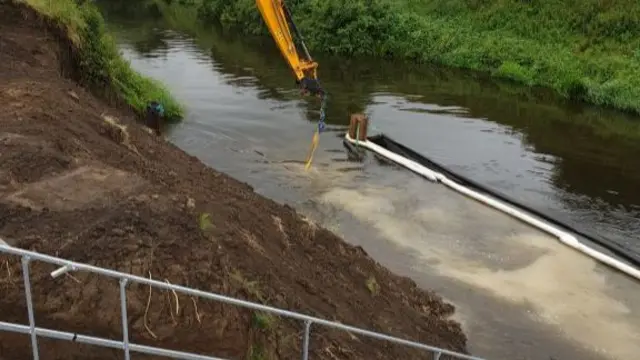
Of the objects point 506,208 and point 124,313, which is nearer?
point 124,313

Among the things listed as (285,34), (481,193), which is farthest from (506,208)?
(285,34)

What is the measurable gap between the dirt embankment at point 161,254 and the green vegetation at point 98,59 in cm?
558

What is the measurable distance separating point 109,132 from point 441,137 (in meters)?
13.4

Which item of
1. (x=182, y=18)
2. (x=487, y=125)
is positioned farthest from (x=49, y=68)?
(x=182, y=18)

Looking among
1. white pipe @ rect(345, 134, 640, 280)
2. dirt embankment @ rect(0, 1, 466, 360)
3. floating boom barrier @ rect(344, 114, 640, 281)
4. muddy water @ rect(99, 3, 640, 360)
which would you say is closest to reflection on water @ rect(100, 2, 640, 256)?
muddy water @ rect(99, 3, 640, 360)

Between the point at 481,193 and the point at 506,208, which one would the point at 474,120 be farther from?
the point at 506,208

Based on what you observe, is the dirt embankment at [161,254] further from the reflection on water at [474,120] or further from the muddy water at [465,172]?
the reflection on water at [474,120]

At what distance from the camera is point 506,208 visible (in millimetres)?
15531

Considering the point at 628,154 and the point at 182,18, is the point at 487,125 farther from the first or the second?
the point at 182,18

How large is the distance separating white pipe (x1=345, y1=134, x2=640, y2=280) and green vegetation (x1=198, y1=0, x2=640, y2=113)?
1327 centimetres

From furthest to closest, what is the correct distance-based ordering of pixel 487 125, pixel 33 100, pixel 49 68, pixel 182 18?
pixel 182 18, pixel 487 125, pixel 49 68, pixel 33 100

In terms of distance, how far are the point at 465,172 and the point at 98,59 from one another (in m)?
11.5

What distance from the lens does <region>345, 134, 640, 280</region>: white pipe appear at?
13.2m

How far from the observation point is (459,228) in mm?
14844
